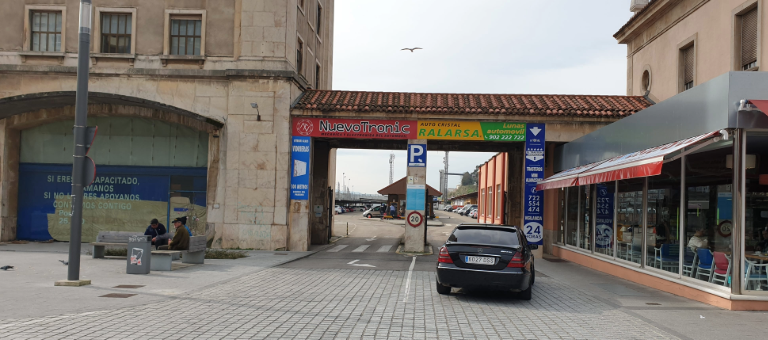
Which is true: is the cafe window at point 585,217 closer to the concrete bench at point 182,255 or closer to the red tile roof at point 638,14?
the red tile roof at point 638,14

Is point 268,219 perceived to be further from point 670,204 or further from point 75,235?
point 670,204

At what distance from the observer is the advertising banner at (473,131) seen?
20.8 m

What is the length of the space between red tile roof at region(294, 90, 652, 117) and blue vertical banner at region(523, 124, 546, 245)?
0.76 m

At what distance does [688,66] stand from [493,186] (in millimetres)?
19366

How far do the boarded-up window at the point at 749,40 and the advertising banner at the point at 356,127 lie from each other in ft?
34.5

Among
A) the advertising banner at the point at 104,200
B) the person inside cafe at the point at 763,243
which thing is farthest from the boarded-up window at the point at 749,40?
the advertising banner at the point at 104,200

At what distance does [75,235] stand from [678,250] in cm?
1190

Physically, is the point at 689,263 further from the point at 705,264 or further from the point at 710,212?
the point at 710,212

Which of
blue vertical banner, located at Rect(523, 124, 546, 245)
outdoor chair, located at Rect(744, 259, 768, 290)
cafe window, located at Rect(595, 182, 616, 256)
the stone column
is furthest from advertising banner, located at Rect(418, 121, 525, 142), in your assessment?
outdoor chair, located at Rect(744, 259, 768, 290)

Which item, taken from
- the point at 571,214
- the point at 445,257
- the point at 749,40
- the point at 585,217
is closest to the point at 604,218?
the point at 585,217

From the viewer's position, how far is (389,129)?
21141mm

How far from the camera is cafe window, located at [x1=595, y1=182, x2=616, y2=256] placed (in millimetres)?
16016

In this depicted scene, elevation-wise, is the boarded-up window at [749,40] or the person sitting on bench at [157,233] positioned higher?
the boarded-up window at [749,40]

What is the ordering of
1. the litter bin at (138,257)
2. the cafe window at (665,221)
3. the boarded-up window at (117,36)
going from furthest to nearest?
the boarded-up window at (117,36), the litter bin at (138,257), the cafe window at (665,221)
